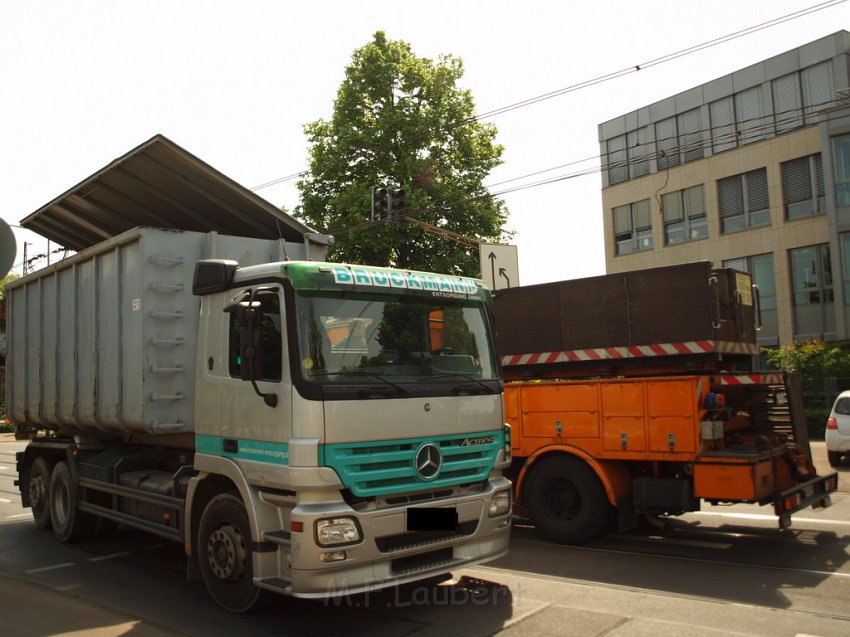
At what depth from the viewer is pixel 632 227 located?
111 ft

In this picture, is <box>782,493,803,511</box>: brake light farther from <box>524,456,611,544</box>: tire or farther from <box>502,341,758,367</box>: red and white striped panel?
<box>524,456,611,544</box>: tire

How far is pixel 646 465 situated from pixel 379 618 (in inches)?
147

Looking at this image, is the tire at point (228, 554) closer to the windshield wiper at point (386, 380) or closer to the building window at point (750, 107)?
the windshield wiper at point (386, 380)

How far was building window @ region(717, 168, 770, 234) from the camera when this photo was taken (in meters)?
29.3

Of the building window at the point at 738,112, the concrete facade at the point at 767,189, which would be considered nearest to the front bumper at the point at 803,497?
the concrete facade at the point at 767,189

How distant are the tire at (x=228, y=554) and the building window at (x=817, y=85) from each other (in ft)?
89.8

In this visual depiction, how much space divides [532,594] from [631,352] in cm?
332

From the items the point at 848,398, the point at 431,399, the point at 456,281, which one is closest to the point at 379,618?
the point at 431,399

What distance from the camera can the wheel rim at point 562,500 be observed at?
8328 mm

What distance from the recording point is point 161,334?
6.88 metres

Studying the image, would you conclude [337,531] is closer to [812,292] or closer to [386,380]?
[386,380]

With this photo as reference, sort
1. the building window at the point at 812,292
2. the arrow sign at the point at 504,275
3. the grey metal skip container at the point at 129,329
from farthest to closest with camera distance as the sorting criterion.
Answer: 1. the building window at the point at 812,292
2. the arrow sign at the point at 504,275
3. the grey metal skip container at the point at 129,329

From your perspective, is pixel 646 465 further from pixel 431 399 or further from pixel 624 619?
pixel 431 399

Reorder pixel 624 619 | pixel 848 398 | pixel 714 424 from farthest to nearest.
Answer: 1. pixel 848 398
2. pixel 714 424
3. pixel 624 619
